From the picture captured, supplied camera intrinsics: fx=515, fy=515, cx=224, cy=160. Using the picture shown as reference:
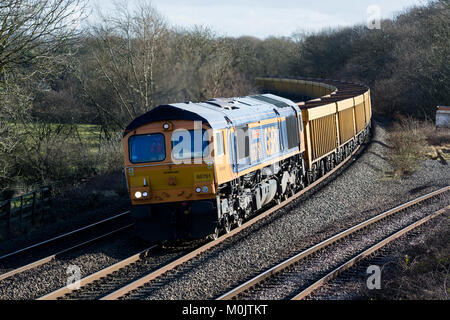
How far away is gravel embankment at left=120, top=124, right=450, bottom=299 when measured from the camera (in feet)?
30.9

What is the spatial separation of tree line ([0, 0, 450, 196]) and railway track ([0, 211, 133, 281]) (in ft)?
13.9

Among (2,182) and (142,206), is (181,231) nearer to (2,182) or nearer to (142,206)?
(142,206)

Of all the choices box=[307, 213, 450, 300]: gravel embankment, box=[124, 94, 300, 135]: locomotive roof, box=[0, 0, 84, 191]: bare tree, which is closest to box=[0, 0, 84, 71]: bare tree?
box=[0, 0, 84, 191]: bare tree

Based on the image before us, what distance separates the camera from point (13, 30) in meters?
14.7

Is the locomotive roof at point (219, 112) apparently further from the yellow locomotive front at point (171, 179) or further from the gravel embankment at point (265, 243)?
the gravel embankment at point (265, 243)

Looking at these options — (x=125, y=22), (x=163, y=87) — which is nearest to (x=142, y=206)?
(x=163, y=87)

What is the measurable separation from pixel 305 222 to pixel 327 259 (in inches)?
129

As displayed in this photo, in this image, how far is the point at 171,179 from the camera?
449 inches

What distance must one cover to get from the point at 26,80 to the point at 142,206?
24.4 ft

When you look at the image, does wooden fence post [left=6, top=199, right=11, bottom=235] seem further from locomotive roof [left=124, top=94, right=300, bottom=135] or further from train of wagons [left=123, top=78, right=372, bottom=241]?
locomotive roof [left=124, top=94, right=300, bottom=135]

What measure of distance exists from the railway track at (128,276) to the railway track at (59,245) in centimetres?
181

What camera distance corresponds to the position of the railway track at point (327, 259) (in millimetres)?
8797

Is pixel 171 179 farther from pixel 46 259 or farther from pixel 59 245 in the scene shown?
pixel 59 245

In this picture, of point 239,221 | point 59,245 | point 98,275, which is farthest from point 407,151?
point 98,275
